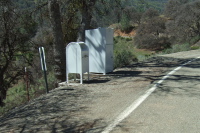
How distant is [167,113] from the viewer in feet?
17.3

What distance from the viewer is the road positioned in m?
4.50

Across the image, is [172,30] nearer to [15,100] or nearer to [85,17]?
[85,17]

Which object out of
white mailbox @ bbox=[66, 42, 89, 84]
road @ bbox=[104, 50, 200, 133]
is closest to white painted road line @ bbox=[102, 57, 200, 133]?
road @ bbox=[104, 50, 200, 133]

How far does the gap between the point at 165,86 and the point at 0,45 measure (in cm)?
925

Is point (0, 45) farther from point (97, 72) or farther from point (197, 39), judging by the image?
point (197, 39)

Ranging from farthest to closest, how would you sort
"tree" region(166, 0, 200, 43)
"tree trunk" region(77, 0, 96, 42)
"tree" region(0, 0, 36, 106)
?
"tree" region(166, 0, 200, 43)
"tree" region(0, 0, 36, 106)
"tree trunk" region(77, 0, 96, 42)

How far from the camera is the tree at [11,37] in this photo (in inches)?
502

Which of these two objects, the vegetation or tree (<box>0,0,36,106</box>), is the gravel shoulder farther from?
tree (<box>0,0,36,106</box>)

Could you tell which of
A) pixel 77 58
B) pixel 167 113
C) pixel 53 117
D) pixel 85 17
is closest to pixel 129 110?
pixel 167 113

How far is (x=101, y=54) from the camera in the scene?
33.2ft

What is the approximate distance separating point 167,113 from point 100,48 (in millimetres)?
5320

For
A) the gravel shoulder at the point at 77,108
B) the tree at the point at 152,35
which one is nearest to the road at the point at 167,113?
the gravel shoulder at the point at 77,108

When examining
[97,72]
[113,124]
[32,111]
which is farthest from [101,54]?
[113,124]

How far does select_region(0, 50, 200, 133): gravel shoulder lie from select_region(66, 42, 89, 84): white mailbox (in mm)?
573
